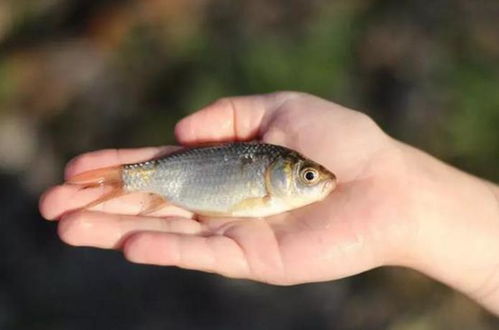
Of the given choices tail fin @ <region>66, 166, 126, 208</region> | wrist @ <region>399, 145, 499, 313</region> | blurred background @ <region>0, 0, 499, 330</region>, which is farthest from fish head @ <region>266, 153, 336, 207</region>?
blurred background @ <region>0, 0, 499, 330</region>

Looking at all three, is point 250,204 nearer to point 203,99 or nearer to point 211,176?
point 211,176

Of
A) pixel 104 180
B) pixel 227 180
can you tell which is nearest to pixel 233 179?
pixel 227 180

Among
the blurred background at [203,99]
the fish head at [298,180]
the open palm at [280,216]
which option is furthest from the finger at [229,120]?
the blurred background at [203,99]

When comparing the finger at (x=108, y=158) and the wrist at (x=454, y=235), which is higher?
the finger at (x=108, y=158)

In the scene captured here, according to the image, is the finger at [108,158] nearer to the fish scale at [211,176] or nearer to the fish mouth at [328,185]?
the fish scale at [211,176]

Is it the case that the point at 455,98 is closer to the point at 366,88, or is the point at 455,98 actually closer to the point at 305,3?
the point at 366,88

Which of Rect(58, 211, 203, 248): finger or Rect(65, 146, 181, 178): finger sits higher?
Rect(65, 146, 181, 178): finger

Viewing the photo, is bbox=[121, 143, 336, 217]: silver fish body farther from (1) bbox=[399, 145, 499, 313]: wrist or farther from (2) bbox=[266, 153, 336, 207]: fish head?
(1) bbox=[399, 145, 499, 313]: wrist

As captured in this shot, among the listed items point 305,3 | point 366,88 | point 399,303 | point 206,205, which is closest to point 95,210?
point 206,205
